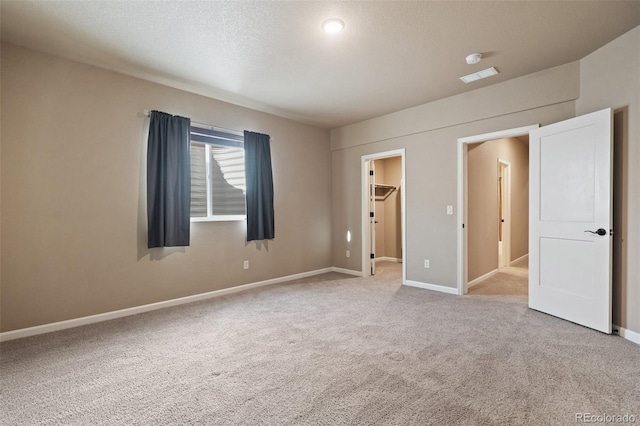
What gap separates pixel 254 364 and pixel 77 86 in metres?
3.25

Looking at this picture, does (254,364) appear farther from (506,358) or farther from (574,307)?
(574,307)

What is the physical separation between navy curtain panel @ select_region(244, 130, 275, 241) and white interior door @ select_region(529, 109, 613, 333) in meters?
3.45

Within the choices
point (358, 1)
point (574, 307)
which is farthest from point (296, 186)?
point (574, 307)

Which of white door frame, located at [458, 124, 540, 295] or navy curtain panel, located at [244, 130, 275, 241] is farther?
navy curtain panel, located at [244, 130, 275, 241]

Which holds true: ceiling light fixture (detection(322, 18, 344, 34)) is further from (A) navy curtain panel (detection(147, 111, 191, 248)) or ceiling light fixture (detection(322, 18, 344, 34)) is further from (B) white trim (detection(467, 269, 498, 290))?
(B) white trim (detection(467, 269, 498, 290))

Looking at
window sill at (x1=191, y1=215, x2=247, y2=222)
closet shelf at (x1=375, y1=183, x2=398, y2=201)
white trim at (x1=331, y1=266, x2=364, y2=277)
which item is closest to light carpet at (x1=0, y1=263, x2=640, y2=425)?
window sill at (x1=191, y1=215, x2=247, y2=222)

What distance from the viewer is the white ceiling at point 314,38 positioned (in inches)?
95.8

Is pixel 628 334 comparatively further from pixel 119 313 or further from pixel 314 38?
pixel 119 313

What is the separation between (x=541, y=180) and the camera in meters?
3.48

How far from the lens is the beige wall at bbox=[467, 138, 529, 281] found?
4.68 m

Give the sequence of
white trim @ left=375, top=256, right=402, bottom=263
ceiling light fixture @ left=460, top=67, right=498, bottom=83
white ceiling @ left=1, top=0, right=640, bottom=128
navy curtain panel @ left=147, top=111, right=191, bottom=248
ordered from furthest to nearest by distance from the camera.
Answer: white trim @ left=375, top=256, right=402, bottom=263, navy curtain panel @ left=147, top=111, right=191, bottom=248, ceiling light fixture @ left=460, top=67, right=498, bottom=83, white ceiling @ left=1, top=0, right=640, bottom=128

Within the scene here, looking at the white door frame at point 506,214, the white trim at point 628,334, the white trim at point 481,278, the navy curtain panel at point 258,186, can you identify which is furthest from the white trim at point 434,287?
the white door frame at point 506,214

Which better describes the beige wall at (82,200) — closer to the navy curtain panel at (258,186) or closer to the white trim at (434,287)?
the navy curtain panel at (258,186)

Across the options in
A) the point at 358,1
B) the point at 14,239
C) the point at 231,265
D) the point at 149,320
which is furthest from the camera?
the point at 231,265
